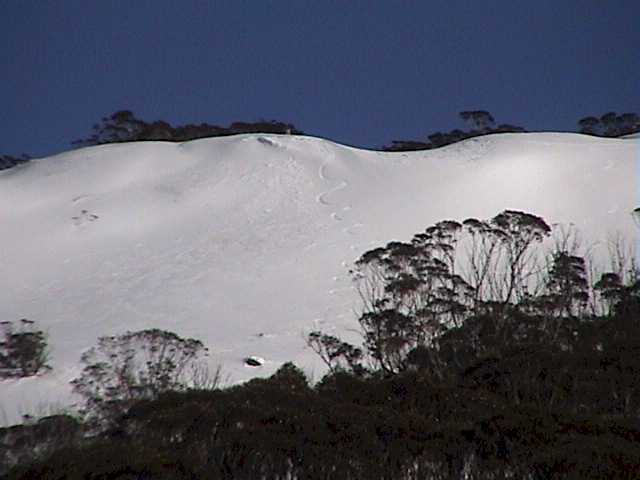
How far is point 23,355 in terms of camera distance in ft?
55.9

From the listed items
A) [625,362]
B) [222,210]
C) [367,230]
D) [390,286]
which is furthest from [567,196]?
[625,362]

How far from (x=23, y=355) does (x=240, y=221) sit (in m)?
11.8

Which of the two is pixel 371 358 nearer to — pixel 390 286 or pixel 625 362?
pixel 390 286

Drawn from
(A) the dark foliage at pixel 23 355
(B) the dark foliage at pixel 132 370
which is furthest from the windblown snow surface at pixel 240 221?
(B) the dark foliage at pixel 132 370

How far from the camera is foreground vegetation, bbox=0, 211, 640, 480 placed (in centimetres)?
811

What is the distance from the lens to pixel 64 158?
36.2 meters

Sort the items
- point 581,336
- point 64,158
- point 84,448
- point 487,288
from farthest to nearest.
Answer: point 64,158
point 487,288
point 581,336
point 84,448

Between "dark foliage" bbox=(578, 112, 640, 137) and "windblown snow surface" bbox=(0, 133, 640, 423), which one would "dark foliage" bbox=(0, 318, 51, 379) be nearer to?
"windblown snow surface" bbox=(0, 133, 640, 423)

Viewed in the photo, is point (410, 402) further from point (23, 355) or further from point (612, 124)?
point (612, 124)

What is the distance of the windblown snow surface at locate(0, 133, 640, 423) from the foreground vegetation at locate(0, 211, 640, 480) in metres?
2.48

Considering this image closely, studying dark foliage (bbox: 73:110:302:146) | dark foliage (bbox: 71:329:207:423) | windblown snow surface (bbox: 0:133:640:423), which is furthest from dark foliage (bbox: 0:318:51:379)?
dark foliage (bbox: 73:110:302:146)

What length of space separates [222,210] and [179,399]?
18.6 meters

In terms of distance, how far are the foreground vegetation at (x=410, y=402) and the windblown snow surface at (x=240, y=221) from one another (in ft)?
8.15

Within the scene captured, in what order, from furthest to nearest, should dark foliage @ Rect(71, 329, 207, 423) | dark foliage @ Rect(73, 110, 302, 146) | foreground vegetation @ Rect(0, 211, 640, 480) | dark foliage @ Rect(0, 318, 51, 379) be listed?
dark foliage @ Rect(73, 110, 302, 146) < dark foliage @ Rect(0, 318, 51, 379) < dark foliage @ Rect(71, 329, 207, 423) < foreground vegetation @ Rect(0, 211, 640, 480)
